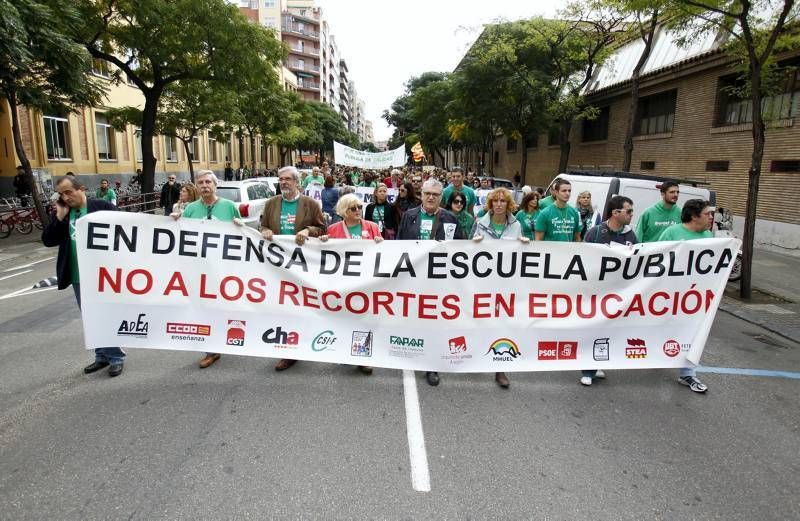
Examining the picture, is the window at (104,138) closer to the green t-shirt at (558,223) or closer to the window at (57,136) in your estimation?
the window at (57,136)

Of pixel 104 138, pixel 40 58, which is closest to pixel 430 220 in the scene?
pixel 40 58

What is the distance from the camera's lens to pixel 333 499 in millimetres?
2988

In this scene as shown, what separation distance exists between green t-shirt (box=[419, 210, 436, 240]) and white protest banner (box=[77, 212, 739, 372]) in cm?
53

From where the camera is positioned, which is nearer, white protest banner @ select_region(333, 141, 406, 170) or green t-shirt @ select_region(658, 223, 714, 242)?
green t-shirt @ select_region(658, 223, 714, 242)

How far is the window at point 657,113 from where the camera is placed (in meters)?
18.8

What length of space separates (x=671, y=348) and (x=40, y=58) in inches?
508

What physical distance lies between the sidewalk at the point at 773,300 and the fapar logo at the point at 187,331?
724 cm

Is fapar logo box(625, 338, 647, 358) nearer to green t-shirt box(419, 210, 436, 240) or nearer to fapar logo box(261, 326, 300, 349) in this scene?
green t-shirt box(419, 210, 436, 240)

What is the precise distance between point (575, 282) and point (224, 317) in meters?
3.20

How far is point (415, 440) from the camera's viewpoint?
367 cm

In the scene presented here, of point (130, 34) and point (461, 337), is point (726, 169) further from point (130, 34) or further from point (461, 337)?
point (130, 34)

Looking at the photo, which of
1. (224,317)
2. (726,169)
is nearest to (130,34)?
(224,317)

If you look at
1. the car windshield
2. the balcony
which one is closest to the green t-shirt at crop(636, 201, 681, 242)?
the car windshield

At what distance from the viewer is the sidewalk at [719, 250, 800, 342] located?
7176mm
